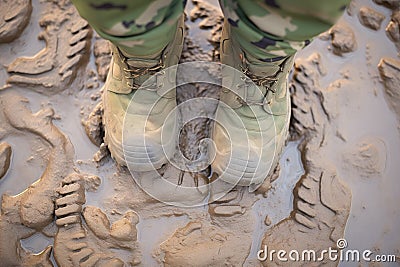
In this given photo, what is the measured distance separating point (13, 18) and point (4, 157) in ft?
1.29

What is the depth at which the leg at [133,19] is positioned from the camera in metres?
0.69

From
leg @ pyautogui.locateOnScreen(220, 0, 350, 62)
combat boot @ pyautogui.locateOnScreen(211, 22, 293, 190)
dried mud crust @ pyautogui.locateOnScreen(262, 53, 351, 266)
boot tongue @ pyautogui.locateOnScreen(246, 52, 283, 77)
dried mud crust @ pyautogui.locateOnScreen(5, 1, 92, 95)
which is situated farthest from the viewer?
dried mud crust @ pyautogui.locateOnScreen(5, 1, 92, 95)

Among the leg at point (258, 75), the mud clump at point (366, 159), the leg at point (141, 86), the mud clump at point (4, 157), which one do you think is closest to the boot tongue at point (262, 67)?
the leg at point (258, 75)

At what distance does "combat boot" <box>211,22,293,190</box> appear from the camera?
1.00 meters

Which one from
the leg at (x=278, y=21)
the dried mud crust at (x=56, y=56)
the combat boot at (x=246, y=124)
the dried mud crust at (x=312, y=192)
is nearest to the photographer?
the leg at (x=278, y=21)

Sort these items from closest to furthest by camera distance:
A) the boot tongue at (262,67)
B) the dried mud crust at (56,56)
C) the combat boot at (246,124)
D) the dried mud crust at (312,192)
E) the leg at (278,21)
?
the leg at (278,21) < the boot tongue at (262,67) < the combat boot at (246,124) < the dried mud crust at (312,192) < the dried mud crust at (56,56)

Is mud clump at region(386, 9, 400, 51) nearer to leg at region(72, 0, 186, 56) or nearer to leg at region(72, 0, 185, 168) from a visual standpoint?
leg at region(72, 0, 185, 168)

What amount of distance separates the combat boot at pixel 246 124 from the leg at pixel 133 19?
0.77ft

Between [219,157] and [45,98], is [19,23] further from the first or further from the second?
[219,157]

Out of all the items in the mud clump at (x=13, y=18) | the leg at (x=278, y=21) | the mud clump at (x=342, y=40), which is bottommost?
the mud clump at (x=342, y=40)

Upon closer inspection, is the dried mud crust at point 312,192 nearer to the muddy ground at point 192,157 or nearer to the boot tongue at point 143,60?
the muddy ground at point 192,157

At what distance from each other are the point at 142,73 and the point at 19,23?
52 cm

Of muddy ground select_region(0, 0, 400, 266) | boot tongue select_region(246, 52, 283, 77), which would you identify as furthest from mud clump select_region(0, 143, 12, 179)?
boot tongue select_region(246, 52, 283, 77)

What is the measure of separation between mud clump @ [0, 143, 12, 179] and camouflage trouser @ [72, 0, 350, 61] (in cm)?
53
